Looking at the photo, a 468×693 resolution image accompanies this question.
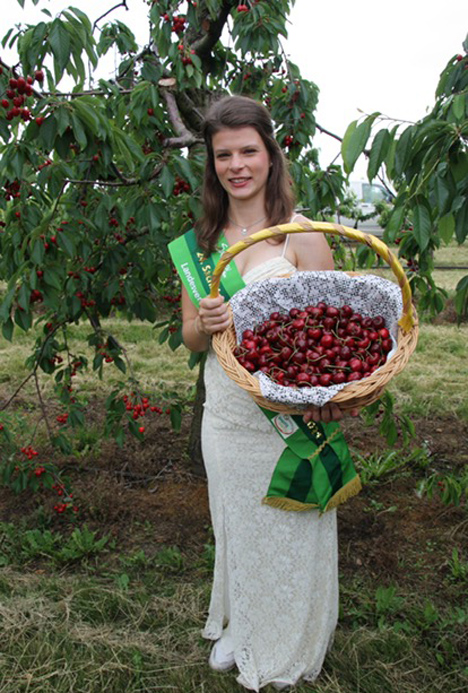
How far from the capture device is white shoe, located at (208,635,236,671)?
212 cm

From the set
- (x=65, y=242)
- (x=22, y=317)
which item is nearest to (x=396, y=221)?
(x=65, y=242)

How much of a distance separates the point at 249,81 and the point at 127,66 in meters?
0.77

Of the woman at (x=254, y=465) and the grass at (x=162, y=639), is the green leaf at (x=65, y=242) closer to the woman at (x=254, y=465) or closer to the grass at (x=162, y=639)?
the woman at (x=254, y=465)

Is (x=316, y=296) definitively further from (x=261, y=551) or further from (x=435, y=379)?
(x=435, y=379)

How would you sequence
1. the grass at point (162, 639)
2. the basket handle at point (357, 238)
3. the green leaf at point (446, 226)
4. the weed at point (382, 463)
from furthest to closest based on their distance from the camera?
the weed at point (382, 463)
the grass at point (162, 639)
the green leaf at point (446, 226)
the basket handle at point (357, 238)

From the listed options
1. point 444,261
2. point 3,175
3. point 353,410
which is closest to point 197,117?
point 3,175

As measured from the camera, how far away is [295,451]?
1.76 metres

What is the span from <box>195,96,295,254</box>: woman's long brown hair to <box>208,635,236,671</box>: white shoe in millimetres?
1332

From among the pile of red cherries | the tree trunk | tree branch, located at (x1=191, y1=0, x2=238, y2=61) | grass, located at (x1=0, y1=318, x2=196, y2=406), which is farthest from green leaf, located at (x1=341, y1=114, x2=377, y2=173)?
grass, located at (x1=0, y1=318, x2=196, y2=406)

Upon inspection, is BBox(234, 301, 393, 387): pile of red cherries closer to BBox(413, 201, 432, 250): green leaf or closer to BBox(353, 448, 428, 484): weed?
BBox(413, 201, 432, 250): green leaf

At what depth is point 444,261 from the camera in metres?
13.0

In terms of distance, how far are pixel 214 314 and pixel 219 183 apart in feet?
1.49

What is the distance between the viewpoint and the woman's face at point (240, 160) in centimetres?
175

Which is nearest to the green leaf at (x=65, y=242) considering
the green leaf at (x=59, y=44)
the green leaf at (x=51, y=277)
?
the green leaf at (x=51, y=277)
